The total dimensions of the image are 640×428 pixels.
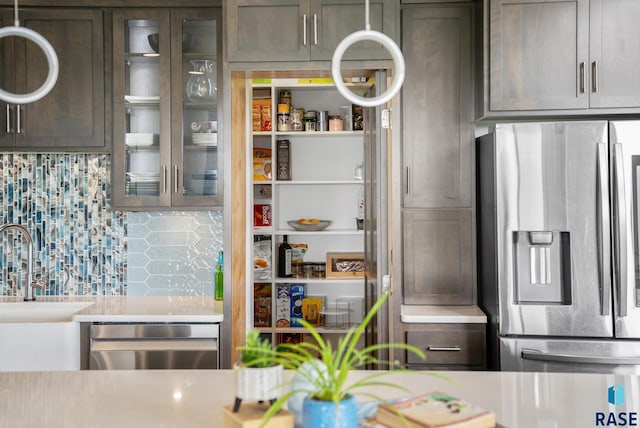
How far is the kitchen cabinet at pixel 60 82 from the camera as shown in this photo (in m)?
3.15

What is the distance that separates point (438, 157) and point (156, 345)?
1704 mm

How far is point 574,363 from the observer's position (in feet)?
8.64

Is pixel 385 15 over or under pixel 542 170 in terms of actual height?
over

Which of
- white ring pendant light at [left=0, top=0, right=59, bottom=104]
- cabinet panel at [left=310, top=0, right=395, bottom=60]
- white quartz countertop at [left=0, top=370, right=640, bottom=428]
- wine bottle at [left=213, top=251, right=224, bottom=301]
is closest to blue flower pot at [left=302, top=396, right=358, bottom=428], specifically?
white quartz countertop at [left=0, top=370, right=640, bottom=428]

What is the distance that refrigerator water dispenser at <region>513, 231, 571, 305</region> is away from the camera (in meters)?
2.69

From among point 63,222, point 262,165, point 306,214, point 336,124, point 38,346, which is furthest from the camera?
point 306,214

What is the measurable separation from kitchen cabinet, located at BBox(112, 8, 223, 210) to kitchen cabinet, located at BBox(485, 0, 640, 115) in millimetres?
1437

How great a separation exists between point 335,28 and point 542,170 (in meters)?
1.17

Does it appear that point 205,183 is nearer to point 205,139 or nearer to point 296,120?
point 205,139

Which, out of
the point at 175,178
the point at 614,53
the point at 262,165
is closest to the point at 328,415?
the point at 175,178

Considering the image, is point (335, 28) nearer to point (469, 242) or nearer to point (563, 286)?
point (469, 242)

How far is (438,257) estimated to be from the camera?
3125mm

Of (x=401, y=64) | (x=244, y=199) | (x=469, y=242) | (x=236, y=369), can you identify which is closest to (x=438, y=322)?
(x=469, y=242)

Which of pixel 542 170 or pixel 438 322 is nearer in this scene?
pixel 542 170
